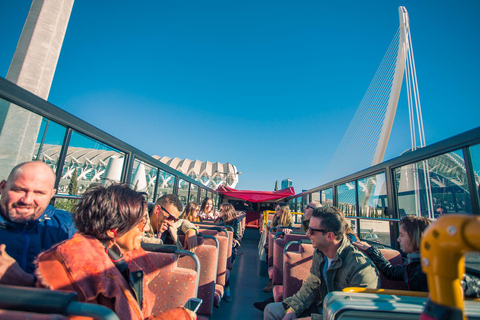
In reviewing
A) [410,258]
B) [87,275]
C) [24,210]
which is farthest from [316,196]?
[87,275]

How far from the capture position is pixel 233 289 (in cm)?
396

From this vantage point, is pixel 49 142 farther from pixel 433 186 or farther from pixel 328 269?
pixel 433 186

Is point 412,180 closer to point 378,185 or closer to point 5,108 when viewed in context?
point 378,185

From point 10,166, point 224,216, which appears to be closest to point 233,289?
point 224,216

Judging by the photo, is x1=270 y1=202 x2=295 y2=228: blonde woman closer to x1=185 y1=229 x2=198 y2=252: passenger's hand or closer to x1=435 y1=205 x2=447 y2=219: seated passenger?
x1=185 y1=229 x2=198 y2=252: passenger's hand

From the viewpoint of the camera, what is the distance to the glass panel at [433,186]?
7.13ft

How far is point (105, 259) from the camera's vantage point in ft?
3.34

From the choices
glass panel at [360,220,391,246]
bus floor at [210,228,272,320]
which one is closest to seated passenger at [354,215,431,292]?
glass panel at [360,220,391,246]

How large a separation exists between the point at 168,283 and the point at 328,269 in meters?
1.19

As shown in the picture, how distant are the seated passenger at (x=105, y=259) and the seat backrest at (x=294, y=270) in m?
1.31

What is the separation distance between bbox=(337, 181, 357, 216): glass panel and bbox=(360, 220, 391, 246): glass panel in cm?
38

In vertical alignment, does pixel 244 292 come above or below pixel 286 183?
below

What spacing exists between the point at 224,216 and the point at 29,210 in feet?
14.1

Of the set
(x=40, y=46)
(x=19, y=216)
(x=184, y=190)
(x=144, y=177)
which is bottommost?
(x=19, y=216)
